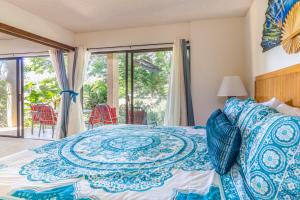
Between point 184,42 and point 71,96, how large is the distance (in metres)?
2.51

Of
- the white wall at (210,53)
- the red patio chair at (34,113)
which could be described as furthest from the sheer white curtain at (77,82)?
the white wall at (210,53)

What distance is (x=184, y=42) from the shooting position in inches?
143

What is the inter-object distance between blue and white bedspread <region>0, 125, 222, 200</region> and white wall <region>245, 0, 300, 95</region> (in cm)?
109

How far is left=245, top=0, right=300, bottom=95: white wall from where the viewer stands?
6.17 ft

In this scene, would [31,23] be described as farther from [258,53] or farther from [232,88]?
[258,53]

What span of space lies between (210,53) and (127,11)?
5.23 feet

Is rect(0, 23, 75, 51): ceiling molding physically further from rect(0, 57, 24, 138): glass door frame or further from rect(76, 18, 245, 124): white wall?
rect(76, 18, 245, 124): white wall

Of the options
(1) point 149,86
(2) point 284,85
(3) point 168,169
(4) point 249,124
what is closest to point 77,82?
(1) point 149,86

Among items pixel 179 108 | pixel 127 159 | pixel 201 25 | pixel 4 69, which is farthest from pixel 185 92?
pixel 4 69

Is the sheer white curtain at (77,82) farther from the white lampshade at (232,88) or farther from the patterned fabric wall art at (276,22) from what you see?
the patterned fabric wall art at (276,22)

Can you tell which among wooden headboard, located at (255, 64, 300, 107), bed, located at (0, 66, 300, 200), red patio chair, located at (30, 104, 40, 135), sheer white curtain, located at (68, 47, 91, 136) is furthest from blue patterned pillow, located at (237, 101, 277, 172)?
red patio chair, located at (30, 104, 40, 135)

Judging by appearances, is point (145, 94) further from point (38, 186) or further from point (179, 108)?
point (38, 186)

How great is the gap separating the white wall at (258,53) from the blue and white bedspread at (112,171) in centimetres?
109

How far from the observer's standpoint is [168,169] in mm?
1218
